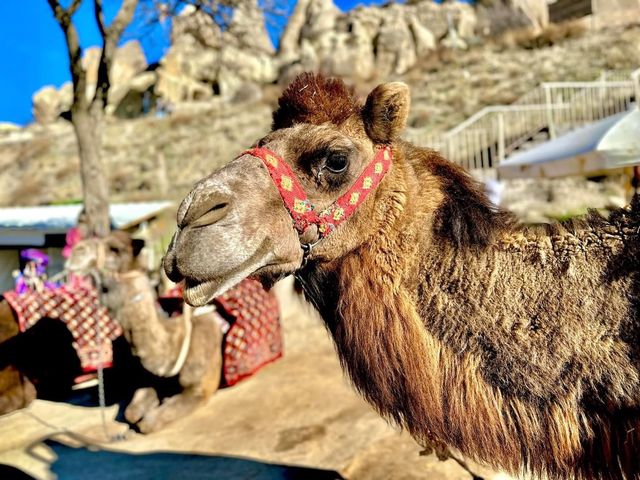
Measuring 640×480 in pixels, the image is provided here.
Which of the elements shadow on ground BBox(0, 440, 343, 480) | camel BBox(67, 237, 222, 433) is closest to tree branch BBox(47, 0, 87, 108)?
camel BBox(67, 237, 222, 433)

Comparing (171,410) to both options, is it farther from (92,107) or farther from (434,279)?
(92,107)

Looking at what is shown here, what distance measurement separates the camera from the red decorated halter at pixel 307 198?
1.99 m

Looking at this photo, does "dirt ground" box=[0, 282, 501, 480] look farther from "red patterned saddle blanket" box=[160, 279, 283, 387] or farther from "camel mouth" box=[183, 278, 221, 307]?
"camel mouth" box=[183, 278, 221, 307]

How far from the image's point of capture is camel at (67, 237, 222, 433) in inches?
195

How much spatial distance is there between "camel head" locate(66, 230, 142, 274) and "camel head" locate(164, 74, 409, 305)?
3363mm

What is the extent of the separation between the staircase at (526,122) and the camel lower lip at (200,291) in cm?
1505

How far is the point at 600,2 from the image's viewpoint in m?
31.7

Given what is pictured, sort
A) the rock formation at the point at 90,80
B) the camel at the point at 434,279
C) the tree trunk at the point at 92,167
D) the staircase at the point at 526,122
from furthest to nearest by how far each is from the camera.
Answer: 1. the rock formation at the point at 90,80
2. the staircase at the point at 526,122
3. the tree trunk at the point at 92,167
4. the camel at the point at 434,279

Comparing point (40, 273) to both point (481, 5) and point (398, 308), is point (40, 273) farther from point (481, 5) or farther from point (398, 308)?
point (481, 5)

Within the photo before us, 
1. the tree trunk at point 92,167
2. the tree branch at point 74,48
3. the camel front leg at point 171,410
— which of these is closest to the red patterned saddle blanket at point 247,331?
the camel front leg at point 171,410

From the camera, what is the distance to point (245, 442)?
4648 mm

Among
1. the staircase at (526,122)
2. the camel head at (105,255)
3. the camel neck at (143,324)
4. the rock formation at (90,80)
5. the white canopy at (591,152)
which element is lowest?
the camel neck at (143,324)

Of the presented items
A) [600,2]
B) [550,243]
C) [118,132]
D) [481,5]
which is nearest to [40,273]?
[550,243]

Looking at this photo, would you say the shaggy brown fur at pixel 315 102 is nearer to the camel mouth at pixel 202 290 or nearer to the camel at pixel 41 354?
the camel mouth at pixel 202 290
